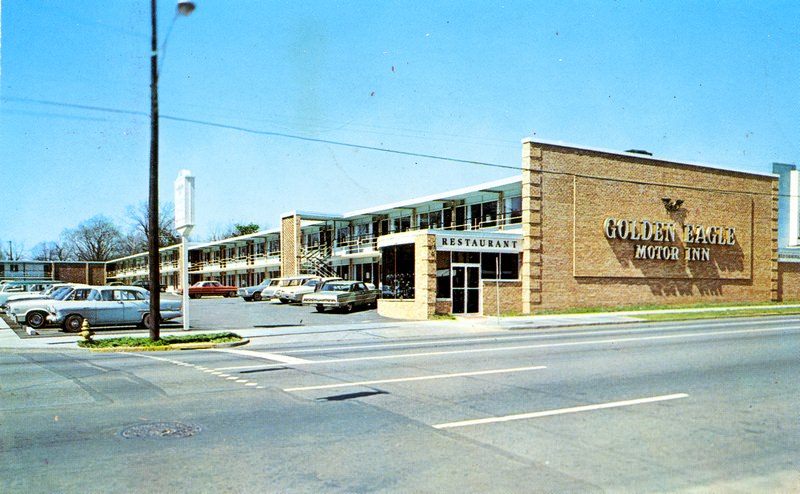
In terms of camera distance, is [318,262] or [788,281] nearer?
[788,281]

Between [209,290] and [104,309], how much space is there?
120 feet

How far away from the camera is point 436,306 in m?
27.6

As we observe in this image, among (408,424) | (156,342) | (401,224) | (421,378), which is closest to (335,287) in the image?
(401,224)

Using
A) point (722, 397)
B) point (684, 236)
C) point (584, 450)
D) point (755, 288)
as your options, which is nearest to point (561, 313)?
point (684, 236)

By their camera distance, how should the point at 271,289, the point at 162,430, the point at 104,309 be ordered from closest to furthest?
the point at 162,430 → the point at 104,309 → the point at 271,289

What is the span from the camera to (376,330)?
880 inches

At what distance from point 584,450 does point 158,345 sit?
13.2m

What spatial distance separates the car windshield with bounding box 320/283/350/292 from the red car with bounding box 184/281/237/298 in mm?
26777

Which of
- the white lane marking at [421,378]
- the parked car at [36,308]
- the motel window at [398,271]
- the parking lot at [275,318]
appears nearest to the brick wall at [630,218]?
the motel window at [398,271]

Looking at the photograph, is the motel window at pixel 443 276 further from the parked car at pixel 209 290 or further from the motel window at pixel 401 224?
the parked car at pixel 209 290

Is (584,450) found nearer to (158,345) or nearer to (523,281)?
(158,345)

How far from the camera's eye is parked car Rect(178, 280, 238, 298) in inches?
2215

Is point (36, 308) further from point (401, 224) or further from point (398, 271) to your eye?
point (401, 224)

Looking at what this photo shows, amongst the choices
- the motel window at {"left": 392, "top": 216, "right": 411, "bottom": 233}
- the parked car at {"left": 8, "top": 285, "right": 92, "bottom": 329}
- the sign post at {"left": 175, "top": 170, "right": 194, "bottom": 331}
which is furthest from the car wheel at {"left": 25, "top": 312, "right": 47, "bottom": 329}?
the motel window at {"left": 392, "top": 216, "right": 411, "bottom": 233}
